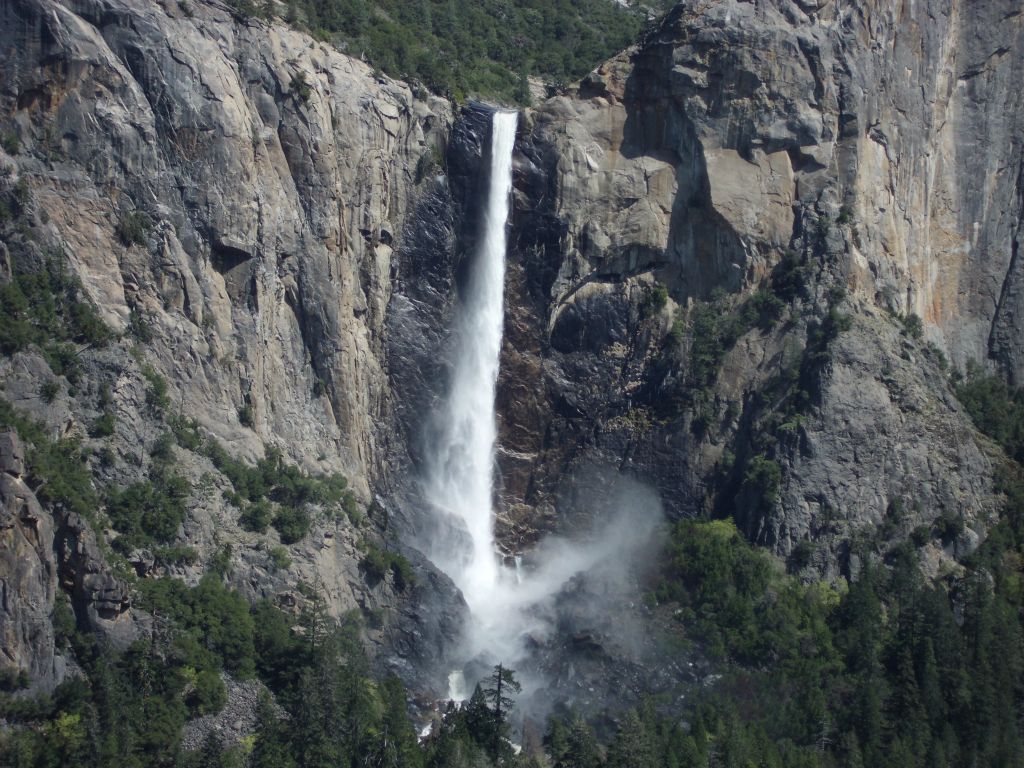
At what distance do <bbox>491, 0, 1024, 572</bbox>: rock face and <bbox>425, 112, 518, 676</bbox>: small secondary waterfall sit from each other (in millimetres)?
995

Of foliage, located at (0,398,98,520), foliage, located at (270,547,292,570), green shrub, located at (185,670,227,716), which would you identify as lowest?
green shrub, located at (185,670,227,716)

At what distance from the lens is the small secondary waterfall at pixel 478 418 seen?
90.3m

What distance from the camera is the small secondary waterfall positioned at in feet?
296

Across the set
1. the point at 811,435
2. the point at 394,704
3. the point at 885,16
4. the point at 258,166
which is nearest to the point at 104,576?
the point at 394,704

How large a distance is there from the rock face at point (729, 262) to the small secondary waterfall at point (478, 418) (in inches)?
39.2

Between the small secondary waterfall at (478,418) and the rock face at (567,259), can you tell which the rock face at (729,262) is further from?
the small secondary waterfall at (478,418)

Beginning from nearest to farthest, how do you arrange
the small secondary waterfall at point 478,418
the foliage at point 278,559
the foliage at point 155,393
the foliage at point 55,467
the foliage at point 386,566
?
the foliage at point 55,467, the foliage at point 155,393, the foliage at point 278,559, the foliage at point 386,566, the small secondary waterfall at point 478,418

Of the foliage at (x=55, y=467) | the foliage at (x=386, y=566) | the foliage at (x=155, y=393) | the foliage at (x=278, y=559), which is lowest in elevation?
the foliage at (x=386, y=566)

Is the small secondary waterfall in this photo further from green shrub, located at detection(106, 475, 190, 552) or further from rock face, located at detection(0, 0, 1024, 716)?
green shrub, located at detection(106, 475, 190, 552)

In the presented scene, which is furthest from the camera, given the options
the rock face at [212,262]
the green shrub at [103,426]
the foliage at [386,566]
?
the foliage at [386,566]

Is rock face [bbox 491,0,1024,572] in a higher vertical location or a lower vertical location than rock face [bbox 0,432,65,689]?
higher

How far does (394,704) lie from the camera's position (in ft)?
250

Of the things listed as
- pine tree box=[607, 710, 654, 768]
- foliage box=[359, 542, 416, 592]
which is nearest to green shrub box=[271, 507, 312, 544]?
foliage box=[359, 542, 416, 592]

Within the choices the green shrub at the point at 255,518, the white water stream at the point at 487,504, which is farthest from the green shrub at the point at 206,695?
the white water stream at the point at 487,504
